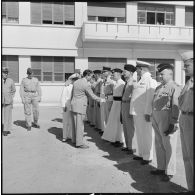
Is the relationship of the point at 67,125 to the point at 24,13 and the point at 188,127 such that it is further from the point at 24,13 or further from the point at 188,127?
the point at 24,13

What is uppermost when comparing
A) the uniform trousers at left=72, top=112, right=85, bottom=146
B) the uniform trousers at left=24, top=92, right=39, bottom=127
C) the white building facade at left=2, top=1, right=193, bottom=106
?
the white building facade at left=2, top=1, right=193, bottom=106

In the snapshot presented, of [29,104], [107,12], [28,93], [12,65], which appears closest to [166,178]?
[29,104]

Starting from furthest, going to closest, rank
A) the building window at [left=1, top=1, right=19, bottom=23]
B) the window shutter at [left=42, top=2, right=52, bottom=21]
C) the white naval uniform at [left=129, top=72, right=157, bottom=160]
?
1. the window shutter at [left=42, top=2, right=52, bottom=21]
2. the building window at [left=1, top=1, right=19, bottom=23]
3. the white naval uniform at [left=129, top=72, right=157, bottom=160]

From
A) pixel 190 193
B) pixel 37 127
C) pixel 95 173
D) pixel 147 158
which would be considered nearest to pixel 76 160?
pixel 95 173

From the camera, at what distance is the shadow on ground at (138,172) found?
4.49m

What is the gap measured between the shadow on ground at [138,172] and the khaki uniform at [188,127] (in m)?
0.48

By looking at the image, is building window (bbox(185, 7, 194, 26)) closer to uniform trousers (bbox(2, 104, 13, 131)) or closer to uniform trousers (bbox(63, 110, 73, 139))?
uniform trousers (bbox(63, 110, 73, 139))

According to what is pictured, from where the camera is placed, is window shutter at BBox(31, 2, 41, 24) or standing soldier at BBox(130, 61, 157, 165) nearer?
standing soldier at BBox(130, 61, 157, 165)

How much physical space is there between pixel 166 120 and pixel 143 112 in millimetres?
1126

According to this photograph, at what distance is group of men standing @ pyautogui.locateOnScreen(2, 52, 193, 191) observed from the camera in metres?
4.16

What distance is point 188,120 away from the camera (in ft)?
13.0

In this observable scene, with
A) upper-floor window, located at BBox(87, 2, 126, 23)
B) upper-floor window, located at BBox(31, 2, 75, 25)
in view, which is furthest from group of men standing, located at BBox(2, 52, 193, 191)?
upper-floor window, located at BBox(87, 2, 126, 23)

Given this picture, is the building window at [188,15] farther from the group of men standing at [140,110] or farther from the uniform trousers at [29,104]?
the uniform trousers at [29,104]

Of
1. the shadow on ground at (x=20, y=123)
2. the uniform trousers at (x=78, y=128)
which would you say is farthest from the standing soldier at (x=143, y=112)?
the shadow on ground at (x=20, y=123)
